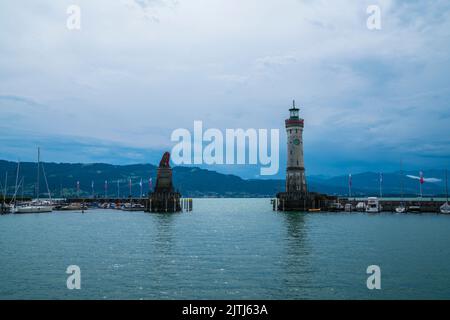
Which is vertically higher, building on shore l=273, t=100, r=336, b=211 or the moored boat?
building on shore l=273, t=100, r=336, b=211

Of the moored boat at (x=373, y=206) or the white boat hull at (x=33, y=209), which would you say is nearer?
the moored boat at (x=373, y=206)

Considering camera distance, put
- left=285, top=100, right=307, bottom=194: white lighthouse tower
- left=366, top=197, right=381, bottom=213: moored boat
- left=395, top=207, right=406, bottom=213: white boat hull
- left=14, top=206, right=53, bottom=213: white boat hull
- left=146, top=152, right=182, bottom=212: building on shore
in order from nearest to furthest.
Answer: left=395, top=207, right=406, bottom=213: white boat hull
left=366, top=197, right=381, bottom=213: moored boat
left=14, top=206, right=53, bottom=213: white boat hull
left=146, top=152, right=182, bottom=212: building on shore
left=285, top=100, right=307, bottom=194: white lighthouse tower

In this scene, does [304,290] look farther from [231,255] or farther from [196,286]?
[231,255]

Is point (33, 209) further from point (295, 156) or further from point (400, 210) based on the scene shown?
point (400, 210)

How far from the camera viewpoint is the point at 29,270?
32.9 meters

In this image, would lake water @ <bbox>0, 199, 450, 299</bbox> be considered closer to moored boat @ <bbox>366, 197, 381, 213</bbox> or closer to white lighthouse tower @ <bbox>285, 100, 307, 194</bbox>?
moored boat @ <bbox>366, 197, 381, 213</bbox>

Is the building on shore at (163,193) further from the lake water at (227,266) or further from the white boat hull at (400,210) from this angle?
the white boat hull at (400,210)

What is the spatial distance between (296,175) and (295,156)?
5365 mm

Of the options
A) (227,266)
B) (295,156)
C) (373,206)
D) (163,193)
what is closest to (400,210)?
(373,206)

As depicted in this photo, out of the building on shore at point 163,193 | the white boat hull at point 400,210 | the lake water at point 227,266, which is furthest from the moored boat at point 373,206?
the lake water at point 227,266

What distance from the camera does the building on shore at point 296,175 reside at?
116688 millimetres

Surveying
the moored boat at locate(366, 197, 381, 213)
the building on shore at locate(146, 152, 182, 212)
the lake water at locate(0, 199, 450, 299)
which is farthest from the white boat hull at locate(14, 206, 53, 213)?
the moored boat at locate(366, 197, 381, 213)

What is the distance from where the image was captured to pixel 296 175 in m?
117

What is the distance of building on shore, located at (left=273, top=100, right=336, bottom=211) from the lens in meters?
117
